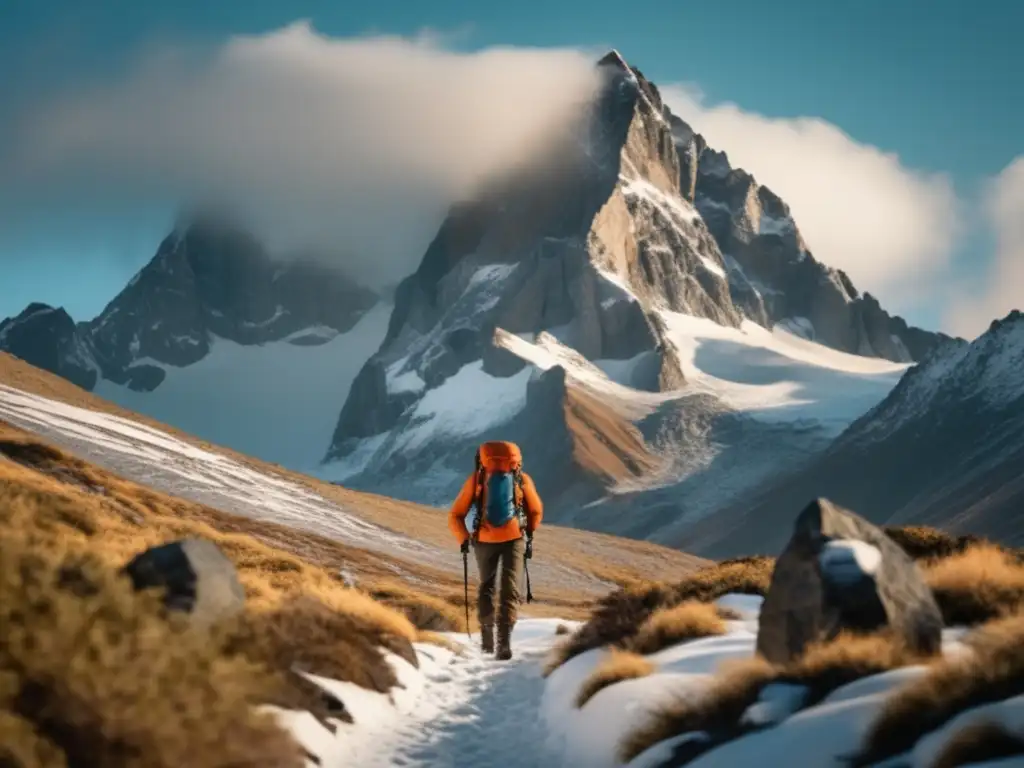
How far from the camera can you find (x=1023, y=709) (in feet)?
20.4

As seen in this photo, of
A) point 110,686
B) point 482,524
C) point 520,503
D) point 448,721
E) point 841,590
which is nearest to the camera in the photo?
point 110,686

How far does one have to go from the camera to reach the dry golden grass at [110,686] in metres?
6.12

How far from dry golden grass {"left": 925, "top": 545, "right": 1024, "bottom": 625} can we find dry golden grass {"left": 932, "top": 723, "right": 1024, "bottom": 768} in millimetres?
4336

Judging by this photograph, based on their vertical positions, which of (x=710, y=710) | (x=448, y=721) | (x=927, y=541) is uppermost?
(x=927, y=541)

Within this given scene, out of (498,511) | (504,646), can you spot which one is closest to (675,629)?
(498,511)

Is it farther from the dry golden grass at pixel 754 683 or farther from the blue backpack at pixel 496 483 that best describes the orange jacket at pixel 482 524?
the dry golden grass at pixel 754 683

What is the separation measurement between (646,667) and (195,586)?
180 inches

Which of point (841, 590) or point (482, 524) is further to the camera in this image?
point (482, 524)

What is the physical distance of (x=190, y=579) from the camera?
1045 cm

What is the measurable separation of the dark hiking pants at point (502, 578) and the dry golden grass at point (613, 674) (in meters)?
4.34

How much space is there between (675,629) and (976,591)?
12.2 feet

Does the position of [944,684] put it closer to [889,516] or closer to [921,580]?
[921,580]

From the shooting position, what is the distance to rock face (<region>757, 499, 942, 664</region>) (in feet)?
31.3

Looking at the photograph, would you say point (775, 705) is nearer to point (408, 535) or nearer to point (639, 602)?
point (639, 602)
